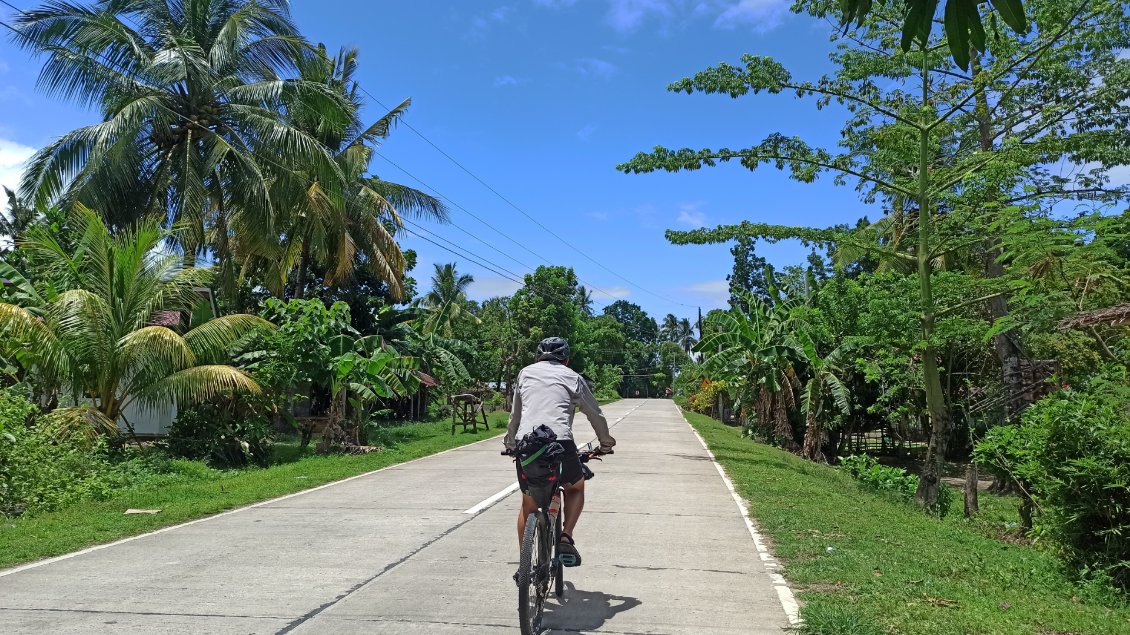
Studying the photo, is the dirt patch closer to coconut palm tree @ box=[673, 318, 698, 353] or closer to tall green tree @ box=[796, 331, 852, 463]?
tall green tree @ box=[796, 331, 852, 463]

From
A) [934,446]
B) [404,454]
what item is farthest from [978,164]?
[404,454]

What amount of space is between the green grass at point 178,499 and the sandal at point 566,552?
16.3 feet

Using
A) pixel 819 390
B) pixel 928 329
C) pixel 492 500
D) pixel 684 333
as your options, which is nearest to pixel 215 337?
pixel 492 500

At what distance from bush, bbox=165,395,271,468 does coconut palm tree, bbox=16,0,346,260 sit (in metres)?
3.95

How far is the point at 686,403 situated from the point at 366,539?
50290 mm

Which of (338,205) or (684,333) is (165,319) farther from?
(684,333)

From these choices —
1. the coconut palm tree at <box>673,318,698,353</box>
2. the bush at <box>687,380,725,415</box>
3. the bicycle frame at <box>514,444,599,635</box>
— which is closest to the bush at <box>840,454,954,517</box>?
the bicycle frame at <box>514,444,599,635</box>

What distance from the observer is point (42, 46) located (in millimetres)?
15984

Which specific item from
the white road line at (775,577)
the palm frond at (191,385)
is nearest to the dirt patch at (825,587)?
the white road line at (775,577)

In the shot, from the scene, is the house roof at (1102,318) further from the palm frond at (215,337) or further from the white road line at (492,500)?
the palm frond at (215,337)

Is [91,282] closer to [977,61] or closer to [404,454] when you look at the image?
[404,454]

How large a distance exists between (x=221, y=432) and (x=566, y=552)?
12432 millimetres

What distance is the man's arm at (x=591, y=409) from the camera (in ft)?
17.8

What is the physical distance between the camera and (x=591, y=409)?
5.43m
